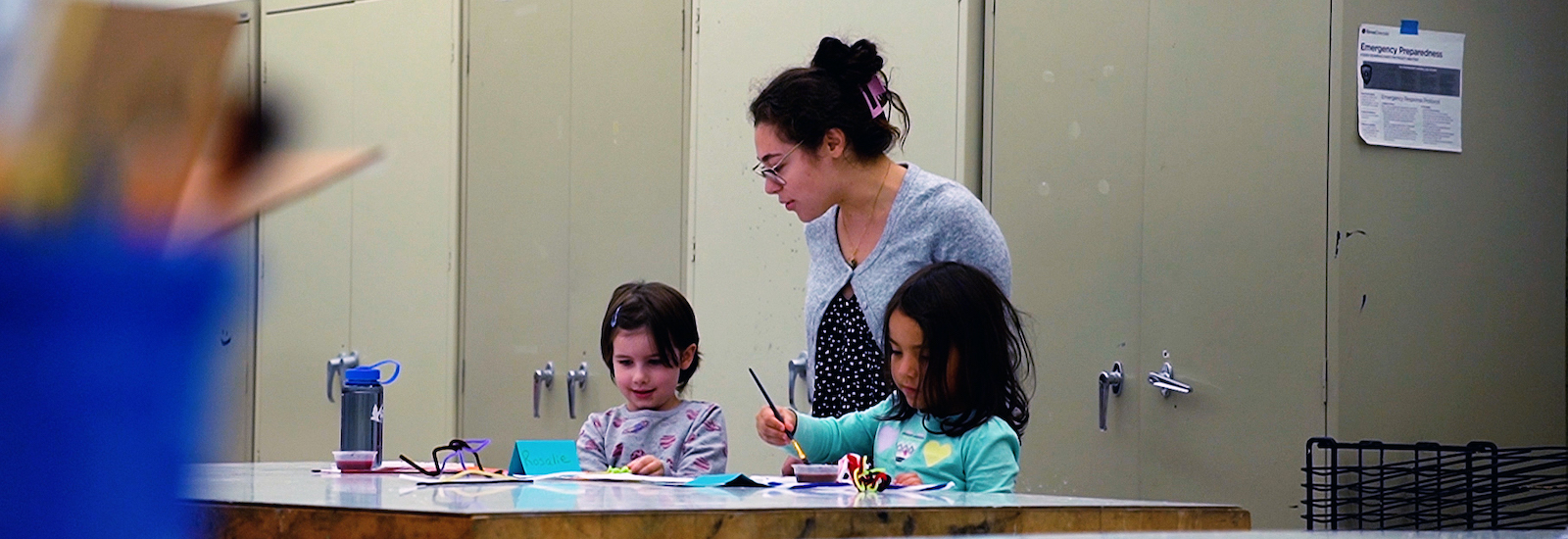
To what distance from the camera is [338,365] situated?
4469 millimetres

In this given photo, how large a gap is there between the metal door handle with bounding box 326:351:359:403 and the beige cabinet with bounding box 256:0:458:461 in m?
0.02

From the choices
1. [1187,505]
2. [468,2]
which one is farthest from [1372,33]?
[468,2]

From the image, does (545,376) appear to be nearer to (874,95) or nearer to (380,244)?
(380,244)

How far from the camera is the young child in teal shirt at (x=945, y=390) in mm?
2043

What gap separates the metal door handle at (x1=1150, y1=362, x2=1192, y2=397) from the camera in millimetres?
3275

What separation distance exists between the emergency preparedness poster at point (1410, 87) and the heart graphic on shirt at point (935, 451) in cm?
159

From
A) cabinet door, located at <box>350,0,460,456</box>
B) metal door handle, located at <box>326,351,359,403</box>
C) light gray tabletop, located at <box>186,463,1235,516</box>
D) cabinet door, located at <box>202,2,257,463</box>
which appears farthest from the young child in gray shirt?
cabinet door, located at <box>202,2,257,463</box>

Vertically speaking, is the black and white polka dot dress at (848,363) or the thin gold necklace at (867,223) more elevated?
the thin gold necklace at (867,223)

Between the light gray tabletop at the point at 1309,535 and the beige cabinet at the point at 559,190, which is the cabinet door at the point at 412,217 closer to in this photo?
the beige cabinet at the point at 559,190

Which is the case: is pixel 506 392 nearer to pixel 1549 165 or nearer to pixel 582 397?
pixel 582 397

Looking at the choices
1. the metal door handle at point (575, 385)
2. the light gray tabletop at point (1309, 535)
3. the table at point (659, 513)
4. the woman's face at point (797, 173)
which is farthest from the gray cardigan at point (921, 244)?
the metal door handle at point (575, 385)

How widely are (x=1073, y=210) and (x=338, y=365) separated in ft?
7.28

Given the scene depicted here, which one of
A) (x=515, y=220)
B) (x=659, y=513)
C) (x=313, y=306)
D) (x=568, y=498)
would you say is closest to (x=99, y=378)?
(x=659, y=513)

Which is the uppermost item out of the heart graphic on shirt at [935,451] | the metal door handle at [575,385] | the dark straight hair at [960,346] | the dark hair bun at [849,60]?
the dark hair bun at [849,60]
